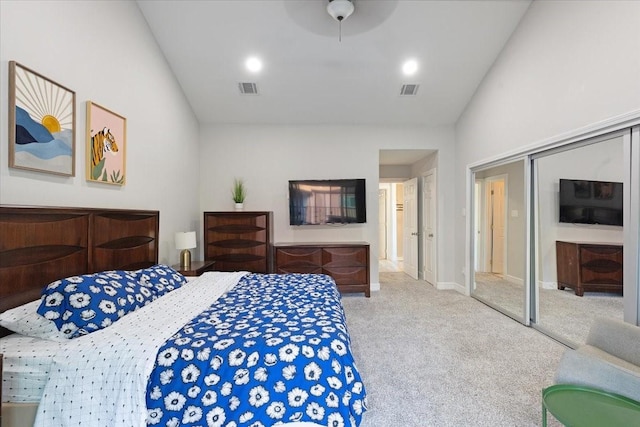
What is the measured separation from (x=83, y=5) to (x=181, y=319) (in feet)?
8.75

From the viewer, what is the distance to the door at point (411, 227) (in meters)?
6.05

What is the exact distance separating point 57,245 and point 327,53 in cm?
344

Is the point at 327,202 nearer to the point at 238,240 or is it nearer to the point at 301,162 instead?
the point at 301,162

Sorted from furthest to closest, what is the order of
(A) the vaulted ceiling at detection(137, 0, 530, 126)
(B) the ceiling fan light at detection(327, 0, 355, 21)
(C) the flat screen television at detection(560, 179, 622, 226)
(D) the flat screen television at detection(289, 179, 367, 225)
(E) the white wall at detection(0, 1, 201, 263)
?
(D) the flat screen television at detection(289, 179, 367, 225) < (A) the vaulted ceiling at detection(137, 0, 530, 126) < (B) the ceiling fan light at detection(327, 0, 355, 21) < (C) the flat screen television at detection(560, 179, 622, 226) < (E) the white wall at detection(0, 1, 201, 263)

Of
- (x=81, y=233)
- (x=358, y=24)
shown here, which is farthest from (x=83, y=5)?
(x=358, y=24)

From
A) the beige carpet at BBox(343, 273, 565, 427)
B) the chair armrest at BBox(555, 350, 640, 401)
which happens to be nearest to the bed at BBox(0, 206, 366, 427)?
the beige carpet at BBox(343, 273, 565, 427)

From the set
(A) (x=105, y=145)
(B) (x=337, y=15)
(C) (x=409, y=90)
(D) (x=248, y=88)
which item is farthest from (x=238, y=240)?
(C) (x=409, y=90)

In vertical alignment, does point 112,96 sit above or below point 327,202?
above

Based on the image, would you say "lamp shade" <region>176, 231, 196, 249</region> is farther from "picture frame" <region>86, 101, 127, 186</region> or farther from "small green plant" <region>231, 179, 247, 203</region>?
"small green plant" <region>231, 179, 247, 203</region>

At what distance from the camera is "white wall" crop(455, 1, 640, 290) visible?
2.34 meters

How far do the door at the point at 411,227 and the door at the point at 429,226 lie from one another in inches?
8.7

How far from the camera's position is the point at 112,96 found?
2.81 m

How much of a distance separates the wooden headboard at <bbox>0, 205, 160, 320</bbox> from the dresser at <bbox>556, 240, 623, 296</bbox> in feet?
13.6

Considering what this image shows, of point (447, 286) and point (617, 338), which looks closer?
point (617, 338)
